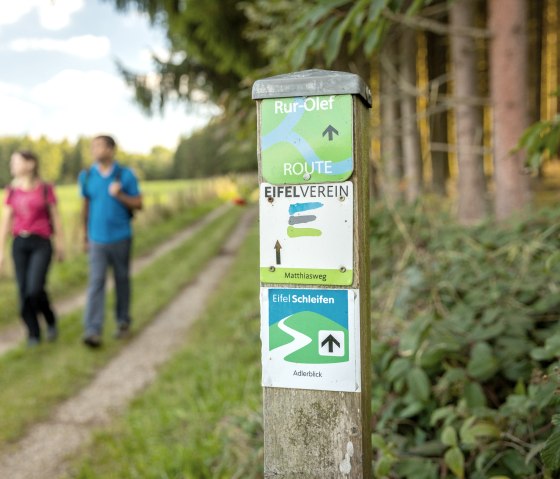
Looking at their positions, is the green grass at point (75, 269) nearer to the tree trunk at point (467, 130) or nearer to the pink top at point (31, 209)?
the pink top at point (31, 209)

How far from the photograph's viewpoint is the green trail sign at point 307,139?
155cm

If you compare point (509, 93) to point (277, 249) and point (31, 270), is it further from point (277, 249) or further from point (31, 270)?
point (31, 270)

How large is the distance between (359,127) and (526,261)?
2164mm

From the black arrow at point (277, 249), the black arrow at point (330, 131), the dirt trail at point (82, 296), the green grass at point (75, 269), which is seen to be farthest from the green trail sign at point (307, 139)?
the green grass at point (75, 269)

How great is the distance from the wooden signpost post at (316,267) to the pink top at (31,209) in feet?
15.4

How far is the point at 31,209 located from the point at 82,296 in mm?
3363

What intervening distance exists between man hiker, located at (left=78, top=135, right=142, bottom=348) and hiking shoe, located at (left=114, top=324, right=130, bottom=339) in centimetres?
34

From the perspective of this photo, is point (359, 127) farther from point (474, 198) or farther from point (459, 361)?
point (474, 198)

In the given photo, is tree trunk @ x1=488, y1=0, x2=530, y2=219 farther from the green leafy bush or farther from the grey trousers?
the grey trousers

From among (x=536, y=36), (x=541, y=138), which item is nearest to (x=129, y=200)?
(x=541, y=138)

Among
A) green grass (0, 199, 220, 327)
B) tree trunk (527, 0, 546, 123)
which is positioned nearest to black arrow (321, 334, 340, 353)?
green grass (0, 199, 220, 327)

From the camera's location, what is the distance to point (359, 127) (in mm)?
1581

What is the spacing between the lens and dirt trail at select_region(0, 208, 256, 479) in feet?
11.7

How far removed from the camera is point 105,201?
5.81m
